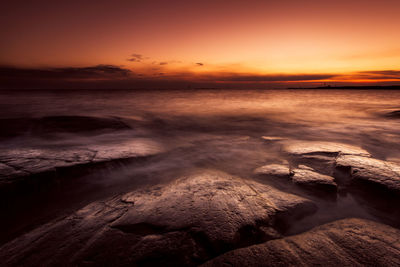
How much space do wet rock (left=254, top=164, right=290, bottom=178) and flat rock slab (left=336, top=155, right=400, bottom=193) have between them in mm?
873

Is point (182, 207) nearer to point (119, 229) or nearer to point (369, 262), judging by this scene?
point (119, 229)

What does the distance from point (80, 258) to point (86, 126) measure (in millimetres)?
6225

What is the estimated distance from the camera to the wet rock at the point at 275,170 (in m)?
3.16

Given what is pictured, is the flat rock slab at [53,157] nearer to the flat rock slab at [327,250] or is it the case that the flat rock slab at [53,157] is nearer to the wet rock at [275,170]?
the wet rock at [275,170]

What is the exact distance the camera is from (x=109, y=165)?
3.58 metres

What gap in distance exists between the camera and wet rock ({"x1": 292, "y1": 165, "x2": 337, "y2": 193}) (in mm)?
2713

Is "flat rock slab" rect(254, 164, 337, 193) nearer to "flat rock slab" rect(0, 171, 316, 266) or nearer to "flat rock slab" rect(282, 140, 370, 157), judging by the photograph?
"flat rock slab" rect(0, 171, 316, 266)

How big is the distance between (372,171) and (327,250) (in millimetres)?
2079

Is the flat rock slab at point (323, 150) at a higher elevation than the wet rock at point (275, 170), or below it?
higher

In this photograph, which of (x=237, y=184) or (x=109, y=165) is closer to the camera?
(x=237, y=184)

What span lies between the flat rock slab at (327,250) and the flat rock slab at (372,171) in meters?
0.96

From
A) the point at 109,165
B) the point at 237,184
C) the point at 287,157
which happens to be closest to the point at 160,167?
the point at 109,165

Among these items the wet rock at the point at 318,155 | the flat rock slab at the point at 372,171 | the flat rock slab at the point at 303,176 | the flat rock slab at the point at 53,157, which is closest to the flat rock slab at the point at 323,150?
the wet rock at the point at 318,155

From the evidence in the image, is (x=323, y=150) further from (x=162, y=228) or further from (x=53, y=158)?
(x=53, y=158)
